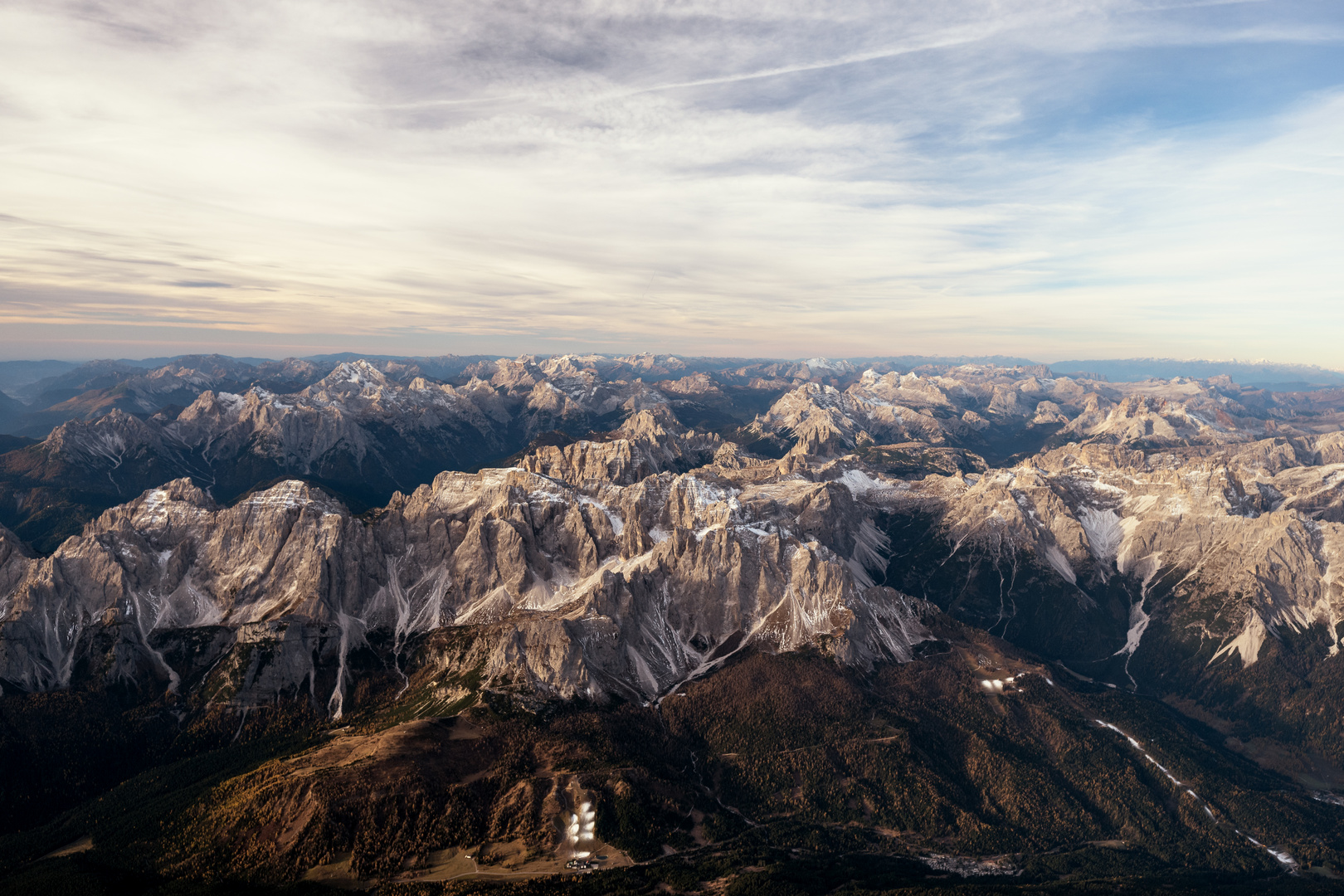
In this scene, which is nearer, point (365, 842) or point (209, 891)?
point (209, 891)

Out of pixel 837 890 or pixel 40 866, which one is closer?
pixel 40 866

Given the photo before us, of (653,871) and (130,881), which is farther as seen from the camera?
(653,871)

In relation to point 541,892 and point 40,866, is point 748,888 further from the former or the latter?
point 40,866

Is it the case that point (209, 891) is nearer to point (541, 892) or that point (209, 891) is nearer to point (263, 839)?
point (263, 839)

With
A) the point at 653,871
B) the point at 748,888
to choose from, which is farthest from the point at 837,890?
the point at 653,871

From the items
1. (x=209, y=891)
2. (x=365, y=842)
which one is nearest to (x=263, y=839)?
(x=209, y=891)

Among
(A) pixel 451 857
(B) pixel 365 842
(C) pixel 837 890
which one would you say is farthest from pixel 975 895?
(B) pixel 365 842

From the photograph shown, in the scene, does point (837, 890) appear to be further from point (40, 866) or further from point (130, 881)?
point (40, 866)
